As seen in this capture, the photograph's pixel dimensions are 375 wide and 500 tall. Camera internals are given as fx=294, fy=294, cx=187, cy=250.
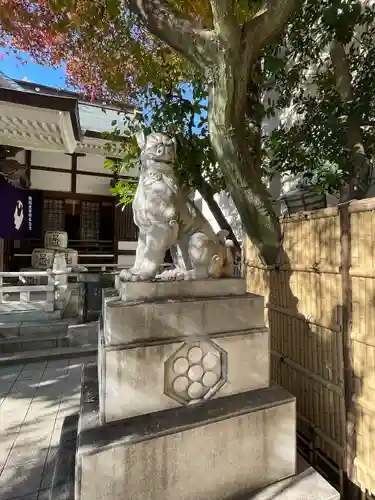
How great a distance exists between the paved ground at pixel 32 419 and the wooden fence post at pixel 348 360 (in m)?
2.70

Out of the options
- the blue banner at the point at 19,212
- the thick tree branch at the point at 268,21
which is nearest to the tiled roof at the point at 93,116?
the blue banner at the point at 19,212

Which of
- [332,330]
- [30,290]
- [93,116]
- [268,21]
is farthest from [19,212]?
[332,330]

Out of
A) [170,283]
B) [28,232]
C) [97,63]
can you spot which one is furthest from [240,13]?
[28,232]

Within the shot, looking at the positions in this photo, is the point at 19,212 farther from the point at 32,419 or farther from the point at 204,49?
the point at 204,49

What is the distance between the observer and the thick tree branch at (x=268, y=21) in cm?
245

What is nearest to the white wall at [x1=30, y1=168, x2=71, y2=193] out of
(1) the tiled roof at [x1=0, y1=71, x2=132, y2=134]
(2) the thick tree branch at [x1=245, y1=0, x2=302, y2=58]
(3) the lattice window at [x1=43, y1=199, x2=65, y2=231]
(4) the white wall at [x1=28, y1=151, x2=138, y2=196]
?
(4) the white wall at [x1=28, y1=151, x2=138, y2=196]

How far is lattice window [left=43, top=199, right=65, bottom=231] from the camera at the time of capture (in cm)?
1043

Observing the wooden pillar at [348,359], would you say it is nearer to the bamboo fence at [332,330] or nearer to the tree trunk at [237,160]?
the bamboo fence at [332,330]

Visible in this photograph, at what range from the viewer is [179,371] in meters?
2.34

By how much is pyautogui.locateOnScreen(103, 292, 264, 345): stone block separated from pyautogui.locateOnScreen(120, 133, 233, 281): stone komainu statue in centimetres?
26

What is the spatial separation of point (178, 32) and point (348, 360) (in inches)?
133

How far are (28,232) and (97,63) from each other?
5.33m

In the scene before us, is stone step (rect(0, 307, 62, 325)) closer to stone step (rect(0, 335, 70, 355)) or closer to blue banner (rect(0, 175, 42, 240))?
stone step (rect(0, 335, 70, 355))

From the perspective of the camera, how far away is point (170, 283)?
2453mm
